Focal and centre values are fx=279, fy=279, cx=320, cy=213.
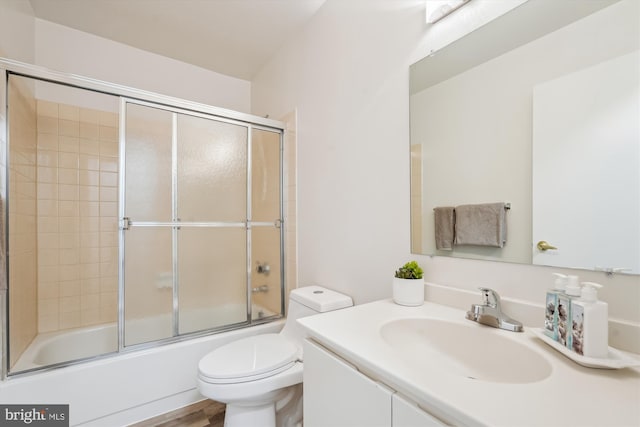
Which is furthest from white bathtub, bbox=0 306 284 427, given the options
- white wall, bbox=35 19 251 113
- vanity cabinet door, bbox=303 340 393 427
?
white wall, bbox=35 19 251 113

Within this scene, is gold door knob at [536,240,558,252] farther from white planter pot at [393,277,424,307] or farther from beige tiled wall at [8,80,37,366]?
beige tiled wall at [8,80,37,366]

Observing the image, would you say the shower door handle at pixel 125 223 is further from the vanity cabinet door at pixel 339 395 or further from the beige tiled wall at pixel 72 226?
the vanity cabinet door at pixel 339 395

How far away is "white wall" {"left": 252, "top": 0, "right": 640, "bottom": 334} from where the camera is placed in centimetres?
98

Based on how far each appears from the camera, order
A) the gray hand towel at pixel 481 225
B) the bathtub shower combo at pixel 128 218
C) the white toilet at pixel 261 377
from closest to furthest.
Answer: the gray hand towel at pixel 481 225 < the white toilet at pixel 261 377 < the bathtub shower combo at pixel 128 218

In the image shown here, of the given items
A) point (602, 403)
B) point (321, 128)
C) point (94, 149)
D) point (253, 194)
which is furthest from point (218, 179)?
point (602, 403)

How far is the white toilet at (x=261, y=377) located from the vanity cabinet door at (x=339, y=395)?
393mm

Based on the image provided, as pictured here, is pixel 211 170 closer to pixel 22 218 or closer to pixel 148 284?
pixel 148 284

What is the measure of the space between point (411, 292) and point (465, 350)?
0.25 metres

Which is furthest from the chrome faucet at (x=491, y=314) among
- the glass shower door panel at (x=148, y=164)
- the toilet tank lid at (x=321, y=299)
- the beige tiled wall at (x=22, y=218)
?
the beige tiled wall at (x=22, y=218)

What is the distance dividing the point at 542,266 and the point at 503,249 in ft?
0.37

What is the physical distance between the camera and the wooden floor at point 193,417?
5.01 ft

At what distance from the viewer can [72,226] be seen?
1999mm

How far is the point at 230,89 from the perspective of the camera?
9.03ft

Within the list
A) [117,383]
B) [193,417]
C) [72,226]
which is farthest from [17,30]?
[193,417]
